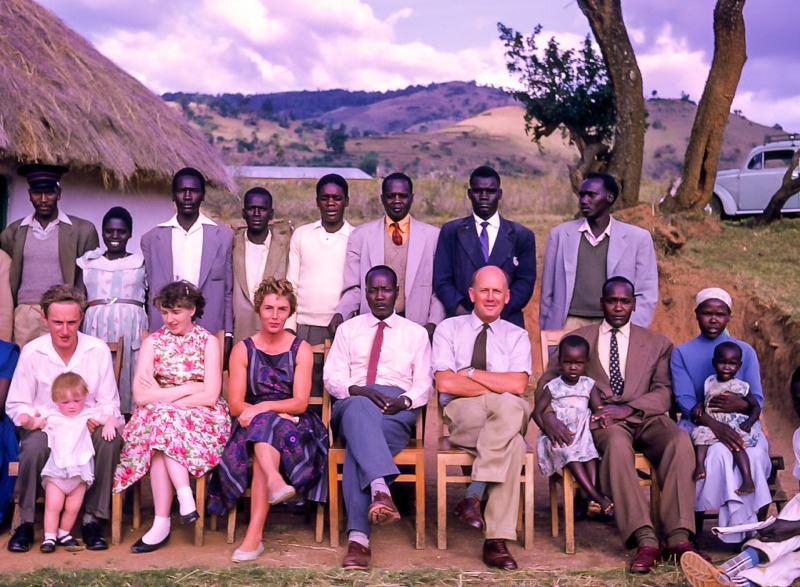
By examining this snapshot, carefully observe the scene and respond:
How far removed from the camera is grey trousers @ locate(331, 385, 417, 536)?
189 inches

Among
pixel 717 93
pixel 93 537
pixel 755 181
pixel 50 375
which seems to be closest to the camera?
pixel 93 537

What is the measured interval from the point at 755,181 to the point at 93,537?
1470cm

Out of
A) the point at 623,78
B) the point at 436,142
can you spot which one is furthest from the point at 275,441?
the point at 436,142

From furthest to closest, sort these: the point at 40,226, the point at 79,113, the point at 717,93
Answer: the point at 717,93, the point at 79,113, the point at 40,226

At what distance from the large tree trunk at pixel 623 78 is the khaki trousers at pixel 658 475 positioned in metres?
7.29

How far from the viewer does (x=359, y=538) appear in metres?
4.74

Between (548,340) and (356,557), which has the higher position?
(548,340)

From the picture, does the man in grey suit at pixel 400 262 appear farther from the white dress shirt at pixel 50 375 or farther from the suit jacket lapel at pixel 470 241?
the white dress shirt at pixel 50 375

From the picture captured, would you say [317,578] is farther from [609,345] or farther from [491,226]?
[491,226]

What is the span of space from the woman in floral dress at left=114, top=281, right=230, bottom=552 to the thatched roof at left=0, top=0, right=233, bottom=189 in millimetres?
3267

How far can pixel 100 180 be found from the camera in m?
9.11

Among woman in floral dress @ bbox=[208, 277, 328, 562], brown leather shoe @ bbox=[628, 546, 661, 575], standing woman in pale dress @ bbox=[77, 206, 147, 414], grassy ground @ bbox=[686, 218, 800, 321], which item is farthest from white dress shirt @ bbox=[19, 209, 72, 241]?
grassy ground @ bbox=[686, 218, 800, 321]

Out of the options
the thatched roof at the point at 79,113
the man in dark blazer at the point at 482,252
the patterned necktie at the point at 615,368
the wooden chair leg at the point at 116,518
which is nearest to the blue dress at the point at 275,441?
the wooden chair leg at the point at 116,518

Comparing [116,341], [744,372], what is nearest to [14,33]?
[116,341]
